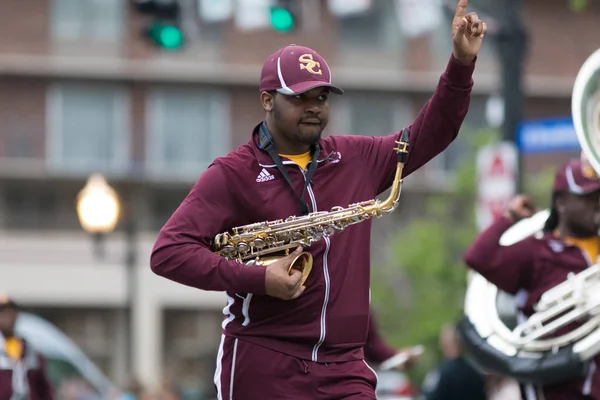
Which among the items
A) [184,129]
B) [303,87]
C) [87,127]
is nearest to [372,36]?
[184,129]

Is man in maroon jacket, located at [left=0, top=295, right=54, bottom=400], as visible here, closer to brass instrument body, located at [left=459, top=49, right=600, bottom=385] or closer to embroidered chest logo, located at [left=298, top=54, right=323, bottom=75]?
brass instrument body, located at [left=459, top=49, right=600, bottom=385]

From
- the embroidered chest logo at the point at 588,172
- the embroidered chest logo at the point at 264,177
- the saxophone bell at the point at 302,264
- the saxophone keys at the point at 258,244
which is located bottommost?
the saxophone bell at the point at 302,264

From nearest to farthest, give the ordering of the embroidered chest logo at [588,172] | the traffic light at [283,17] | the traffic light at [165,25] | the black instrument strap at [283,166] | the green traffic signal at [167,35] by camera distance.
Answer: the black instrument strap at [283,166] → the embroidered chest logo at [588,172] → the traffic light at [283,17] → the traffic light at [165,25] → the green traffic signal at [167,35]

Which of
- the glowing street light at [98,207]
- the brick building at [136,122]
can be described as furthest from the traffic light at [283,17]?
the brick building at [136,122]

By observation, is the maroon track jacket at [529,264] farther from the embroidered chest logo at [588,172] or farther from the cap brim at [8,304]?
the cap brim at [8,304]

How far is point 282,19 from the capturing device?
612 inches

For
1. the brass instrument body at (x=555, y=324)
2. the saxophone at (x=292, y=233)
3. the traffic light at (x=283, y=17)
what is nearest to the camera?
the saxophone at (x=292, y=233)

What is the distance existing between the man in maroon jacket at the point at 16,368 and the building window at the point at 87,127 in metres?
23.6

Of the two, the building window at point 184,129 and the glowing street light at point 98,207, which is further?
the building window at point 184,129

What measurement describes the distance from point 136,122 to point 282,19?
834 inches

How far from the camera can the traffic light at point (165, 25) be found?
15.9 m

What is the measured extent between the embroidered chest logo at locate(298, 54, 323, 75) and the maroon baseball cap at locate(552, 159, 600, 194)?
86.6 inches

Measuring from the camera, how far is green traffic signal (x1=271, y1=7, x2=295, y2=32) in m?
15.5

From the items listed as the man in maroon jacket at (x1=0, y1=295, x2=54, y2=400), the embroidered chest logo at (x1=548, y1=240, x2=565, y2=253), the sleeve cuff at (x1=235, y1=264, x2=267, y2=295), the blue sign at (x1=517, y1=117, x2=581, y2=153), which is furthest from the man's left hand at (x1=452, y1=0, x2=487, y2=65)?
the blue sign at (x1=517, y1=117, x2=581, y2=153)
